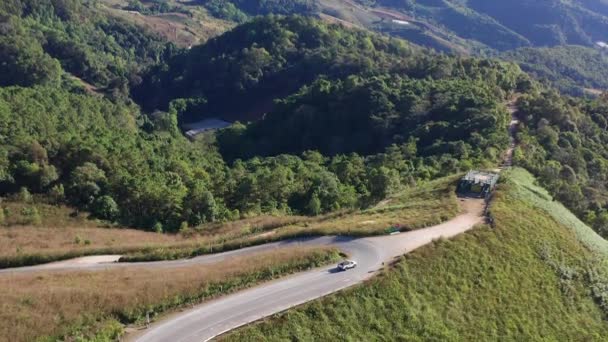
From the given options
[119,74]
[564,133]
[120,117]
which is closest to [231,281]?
[564,133]

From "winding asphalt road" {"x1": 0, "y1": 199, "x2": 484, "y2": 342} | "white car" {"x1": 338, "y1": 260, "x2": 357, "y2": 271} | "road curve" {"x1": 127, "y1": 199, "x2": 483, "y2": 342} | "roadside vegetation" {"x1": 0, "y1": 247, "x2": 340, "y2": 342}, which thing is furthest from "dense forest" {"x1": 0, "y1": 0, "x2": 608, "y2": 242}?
"white car" {"x1": 338, "y1": 260, "x2": 357, "y2": 271}

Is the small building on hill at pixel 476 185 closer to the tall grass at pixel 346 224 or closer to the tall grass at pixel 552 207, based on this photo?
the tall grass at pixel 346 224

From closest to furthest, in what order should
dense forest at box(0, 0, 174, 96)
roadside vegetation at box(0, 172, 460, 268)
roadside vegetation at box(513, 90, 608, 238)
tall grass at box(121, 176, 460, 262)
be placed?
roadside vegetation at box(0, 172, 460, 268) < tall grass at box(121, 176, 460, 262) < roadside vegetation at box(513, 90, 608, 238) < dense forest at box(0, 0, 174, 96)

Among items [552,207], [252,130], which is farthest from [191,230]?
[252,130]

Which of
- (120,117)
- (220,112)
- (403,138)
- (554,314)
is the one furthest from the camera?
(220,112)

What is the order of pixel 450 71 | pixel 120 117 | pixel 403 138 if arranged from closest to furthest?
pixel 403 138 < pixel 120 117 < pixel 450 71

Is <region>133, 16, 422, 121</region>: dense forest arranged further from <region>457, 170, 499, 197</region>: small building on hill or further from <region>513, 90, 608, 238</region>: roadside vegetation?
<region>457, 170, 499, 197</region>: small building on hill

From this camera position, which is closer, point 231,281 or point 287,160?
point 231,281

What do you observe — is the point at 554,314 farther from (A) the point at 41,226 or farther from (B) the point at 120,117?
(B) the point at 120,117
